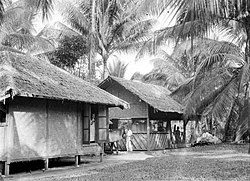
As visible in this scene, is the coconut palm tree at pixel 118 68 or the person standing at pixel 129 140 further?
the coconut palm tree at pixel 118 68

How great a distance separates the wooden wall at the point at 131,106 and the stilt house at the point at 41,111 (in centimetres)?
472

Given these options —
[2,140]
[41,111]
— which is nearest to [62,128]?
[41,111]

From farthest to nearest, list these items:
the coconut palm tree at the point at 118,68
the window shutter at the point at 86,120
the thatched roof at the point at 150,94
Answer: the coconut palm tree at the point at 118,68, the thatched roof at the point at 150,94, the window shutter at the point at 86,120

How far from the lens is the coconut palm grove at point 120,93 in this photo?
8922 mm

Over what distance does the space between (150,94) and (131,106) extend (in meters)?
1.45

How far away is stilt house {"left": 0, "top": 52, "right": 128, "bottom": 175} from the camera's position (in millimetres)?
9750

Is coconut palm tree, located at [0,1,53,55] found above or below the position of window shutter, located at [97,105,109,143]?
above

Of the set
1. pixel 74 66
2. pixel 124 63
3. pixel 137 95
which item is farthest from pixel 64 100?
pixel 124 63

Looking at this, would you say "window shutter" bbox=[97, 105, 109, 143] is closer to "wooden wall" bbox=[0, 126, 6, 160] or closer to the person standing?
the person standing

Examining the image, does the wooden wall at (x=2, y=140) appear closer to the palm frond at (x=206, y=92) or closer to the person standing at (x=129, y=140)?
the person standing at (x=129, y=140)

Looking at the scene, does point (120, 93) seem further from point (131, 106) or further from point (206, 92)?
point (206, 92)

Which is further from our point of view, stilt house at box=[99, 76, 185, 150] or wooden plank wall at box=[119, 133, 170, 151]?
wooden plank wall at box=[119, 133, 170, 151]

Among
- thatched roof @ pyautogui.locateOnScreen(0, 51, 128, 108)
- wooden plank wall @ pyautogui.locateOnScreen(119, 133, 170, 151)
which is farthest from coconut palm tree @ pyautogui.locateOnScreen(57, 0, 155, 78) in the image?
thatched roof @ pyautogui.locateOnScreen(0, 51, 128, 108)

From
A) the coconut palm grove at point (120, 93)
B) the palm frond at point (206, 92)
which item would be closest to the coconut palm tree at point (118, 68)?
the coconut palm grove at point (120, 93)
